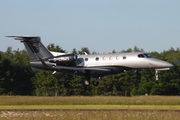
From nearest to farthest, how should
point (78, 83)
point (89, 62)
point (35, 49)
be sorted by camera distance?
1. point (89, 62)
2. point (35, 49)
3. point (78, 83)

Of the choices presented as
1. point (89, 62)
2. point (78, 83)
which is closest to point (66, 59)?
point (89, 62)

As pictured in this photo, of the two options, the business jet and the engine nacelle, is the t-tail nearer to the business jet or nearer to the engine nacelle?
the business jet

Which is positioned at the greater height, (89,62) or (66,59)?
(66,59)

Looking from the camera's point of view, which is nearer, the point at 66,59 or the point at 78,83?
the point at 66,59

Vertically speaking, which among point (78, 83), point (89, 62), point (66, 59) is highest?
point (66, 59)

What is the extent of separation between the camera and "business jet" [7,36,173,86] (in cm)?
4347

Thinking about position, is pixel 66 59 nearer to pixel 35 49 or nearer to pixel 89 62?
pixel 89 62

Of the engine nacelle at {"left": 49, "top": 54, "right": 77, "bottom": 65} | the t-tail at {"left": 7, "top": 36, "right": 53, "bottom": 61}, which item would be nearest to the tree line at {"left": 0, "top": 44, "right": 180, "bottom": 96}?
the t-tail at {"left": 7, "top": 36, "right": 53, "bottom": 61}

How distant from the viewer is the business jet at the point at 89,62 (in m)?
43.5

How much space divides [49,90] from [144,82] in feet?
50.5

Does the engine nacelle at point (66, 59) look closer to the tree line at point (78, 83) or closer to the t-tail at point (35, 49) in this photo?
the t-tail at point (35, 49)

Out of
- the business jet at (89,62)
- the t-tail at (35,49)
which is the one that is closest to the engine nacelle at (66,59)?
the business jet at (89,62)

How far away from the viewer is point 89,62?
4525 centimetres

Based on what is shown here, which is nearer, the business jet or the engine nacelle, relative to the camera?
the business jet
